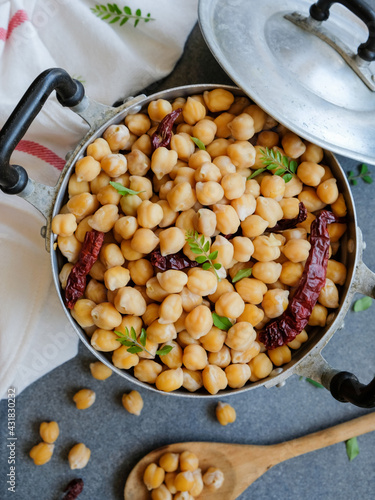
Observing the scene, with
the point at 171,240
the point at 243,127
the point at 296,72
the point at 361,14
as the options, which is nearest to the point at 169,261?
the point at 171,240

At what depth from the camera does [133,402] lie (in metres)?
0.97

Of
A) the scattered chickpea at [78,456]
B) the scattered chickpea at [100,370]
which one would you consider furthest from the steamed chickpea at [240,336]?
the scattered chickpea at [78,456]

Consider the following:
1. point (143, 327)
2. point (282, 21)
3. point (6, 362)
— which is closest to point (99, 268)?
point (143, 327)

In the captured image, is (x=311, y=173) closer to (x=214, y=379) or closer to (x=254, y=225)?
(x=254, y=225)

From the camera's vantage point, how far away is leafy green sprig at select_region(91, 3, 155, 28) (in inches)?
36.2

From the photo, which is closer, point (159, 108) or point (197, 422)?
point (159, 108)

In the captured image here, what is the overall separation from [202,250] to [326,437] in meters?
0.56

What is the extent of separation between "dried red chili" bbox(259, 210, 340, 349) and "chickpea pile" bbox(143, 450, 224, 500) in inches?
14.3

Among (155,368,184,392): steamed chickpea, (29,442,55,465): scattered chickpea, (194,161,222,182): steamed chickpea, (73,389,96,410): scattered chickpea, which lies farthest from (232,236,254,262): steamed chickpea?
(29,442,55,465): scattered chickpea

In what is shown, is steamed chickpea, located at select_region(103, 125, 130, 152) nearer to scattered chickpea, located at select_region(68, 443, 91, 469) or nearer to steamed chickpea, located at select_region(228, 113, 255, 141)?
steamed chickpea, located at select_region(228, 113, 255, 141)

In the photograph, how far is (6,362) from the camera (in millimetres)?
899

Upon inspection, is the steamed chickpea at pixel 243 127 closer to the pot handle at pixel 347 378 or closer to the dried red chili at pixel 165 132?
the dried red chili at pixel 165 132

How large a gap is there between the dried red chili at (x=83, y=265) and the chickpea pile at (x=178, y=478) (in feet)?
1.40

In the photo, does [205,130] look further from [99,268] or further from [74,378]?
[74,378]
